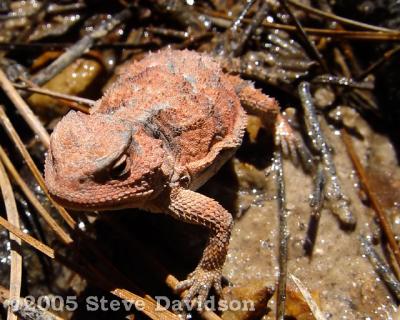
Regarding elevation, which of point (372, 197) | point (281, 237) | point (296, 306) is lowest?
point (296, 306)

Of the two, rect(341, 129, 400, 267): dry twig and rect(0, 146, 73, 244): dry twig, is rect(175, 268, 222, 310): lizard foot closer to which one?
rect(0, 146, 73, 244): dry twig

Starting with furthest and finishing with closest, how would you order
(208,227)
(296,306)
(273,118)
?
(273,118)
(296,306)
(208,227)

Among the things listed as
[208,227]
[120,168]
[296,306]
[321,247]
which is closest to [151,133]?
[120,168]

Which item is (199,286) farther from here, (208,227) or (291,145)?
(291,145)

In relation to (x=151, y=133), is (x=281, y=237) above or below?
below

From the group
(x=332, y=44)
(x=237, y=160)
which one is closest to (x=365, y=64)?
(x=332, y=44)

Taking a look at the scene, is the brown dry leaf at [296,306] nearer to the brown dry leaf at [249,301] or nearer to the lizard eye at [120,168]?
the brown dry leaf at [249,301]
